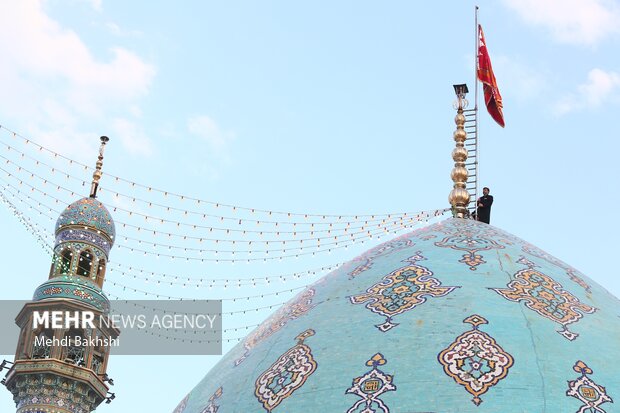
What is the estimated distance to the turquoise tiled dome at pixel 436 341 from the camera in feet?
18.5

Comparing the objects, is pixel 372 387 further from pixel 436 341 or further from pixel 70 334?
pixel 70 334

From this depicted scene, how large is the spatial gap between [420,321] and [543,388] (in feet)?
3.40

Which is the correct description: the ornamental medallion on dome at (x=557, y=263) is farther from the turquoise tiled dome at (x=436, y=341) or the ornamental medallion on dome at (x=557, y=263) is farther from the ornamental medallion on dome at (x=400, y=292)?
the ornamental medallion on dome at (x=400, y=292)

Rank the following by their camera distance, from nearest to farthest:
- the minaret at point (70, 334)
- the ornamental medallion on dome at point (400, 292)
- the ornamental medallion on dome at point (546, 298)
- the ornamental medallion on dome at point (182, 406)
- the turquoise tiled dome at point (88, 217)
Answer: the ornamental medallion on dome at point (546, 298)
the ornamental medallion on dome at point (400, 292)
the ornamental medallion on dome at point (182, 406)
the minaret at point (70, 334)
the turquoise tiled dome at point (88, 217)

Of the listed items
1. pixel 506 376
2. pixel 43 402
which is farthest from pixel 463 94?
pixel 43 402

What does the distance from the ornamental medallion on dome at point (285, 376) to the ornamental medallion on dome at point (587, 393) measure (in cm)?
170

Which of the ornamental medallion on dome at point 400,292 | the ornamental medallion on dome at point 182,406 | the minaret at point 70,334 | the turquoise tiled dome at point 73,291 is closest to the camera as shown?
the ornamental medallion on dome at point 400,292

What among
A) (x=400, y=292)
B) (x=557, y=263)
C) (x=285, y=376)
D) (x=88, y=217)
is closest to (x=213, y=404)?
(x=285, y=376)

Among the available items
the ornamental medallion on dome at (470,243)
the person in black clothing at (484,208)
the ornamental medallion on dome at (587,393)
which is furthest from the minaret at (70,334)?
the ornamental medallion on dome at (587,393)

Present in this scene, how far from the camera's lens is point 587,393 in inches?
221

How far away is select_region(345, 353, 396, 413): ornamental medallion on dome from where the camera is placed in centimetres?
562

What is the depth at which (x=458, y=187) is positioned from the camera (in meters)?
9.02

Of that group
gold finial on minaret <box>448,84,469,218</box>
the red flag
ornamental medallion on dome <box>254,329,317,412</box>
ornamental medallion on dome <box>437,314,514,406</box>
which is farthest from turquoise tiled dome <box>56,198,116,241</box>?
ornamental medallion on dome <box>437,314,514,406</box>

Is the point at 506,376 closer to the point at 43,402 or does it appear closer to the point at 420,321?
the point at 420,321
